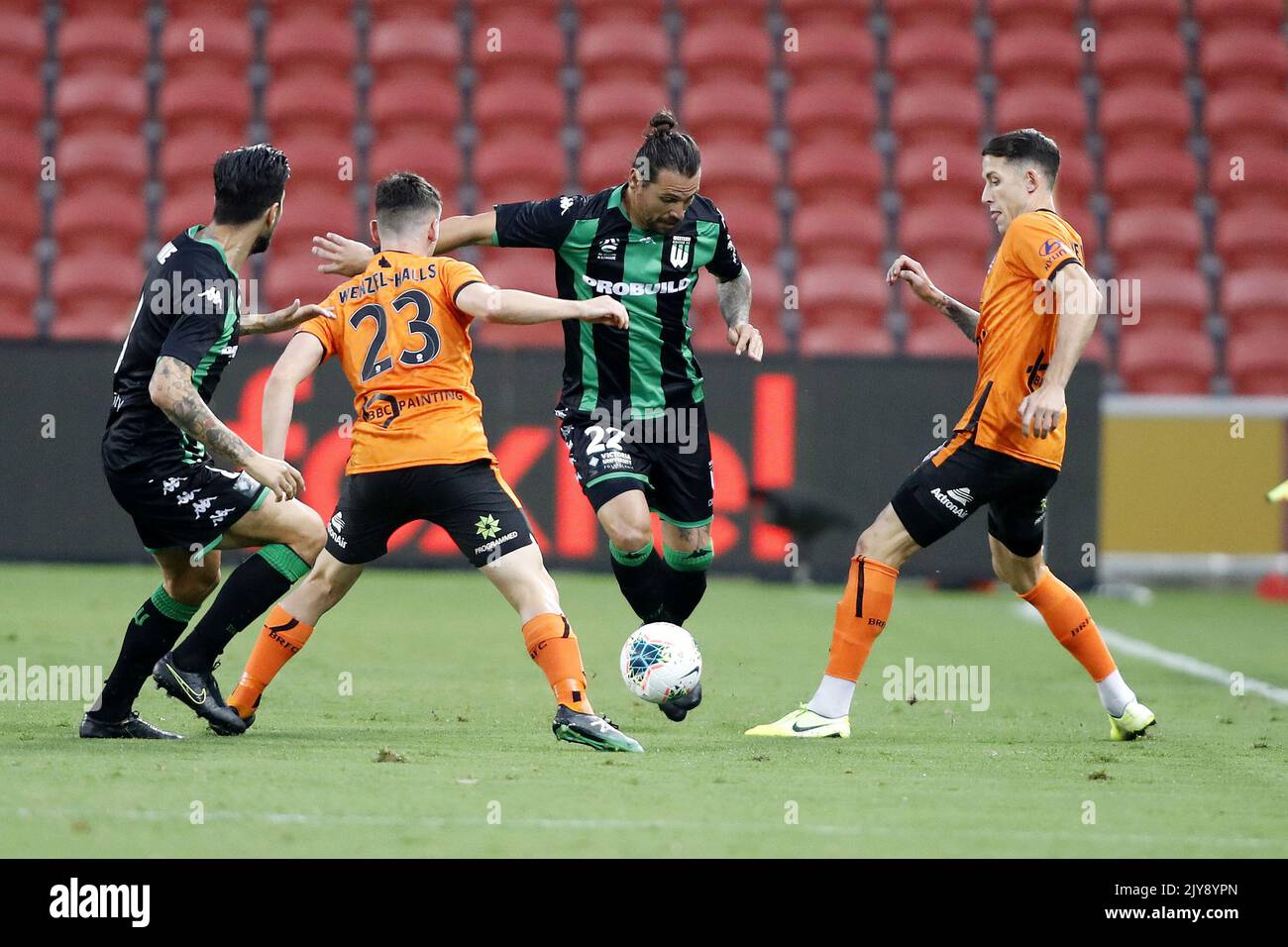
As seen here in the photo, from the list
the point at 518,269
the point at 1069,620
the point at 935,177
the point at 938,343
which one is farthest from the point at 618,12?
the point at 1069,620

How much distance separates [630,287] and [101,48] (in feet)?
38.1

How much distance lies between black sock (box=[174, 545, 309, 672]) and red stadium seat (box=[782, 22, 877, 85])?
1202 centimetres

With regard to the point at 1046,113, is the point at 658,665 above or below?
below

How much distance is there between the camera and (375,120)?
16281 millimetres

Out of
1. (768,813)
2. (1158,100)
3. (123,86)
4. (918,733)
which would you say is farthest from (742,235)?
(768,813)

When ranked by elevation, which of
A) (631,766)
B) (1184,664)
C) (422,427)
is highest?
(422,427)

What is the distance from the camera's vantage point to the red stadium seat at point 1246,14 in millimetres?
17156

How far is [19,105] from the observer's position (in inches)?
632

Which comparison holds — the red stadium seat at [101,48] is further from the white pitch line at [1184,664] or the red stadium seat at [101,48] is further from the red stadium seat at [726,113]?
the white pitch line at [1184,664]

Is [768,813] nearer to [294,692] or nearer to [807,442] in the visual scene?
[294,692]

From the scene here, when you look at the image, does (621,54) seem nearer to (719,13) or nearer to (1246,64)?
(719,13)

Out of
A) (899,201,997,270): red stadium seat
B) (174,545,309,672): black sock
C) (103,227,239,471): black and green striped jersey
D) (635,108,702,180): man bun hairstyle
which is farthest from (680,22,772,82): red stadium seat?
(174,545,309,672): black sock

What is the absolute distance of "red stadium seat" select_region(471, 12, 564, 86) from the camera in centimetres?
1669
